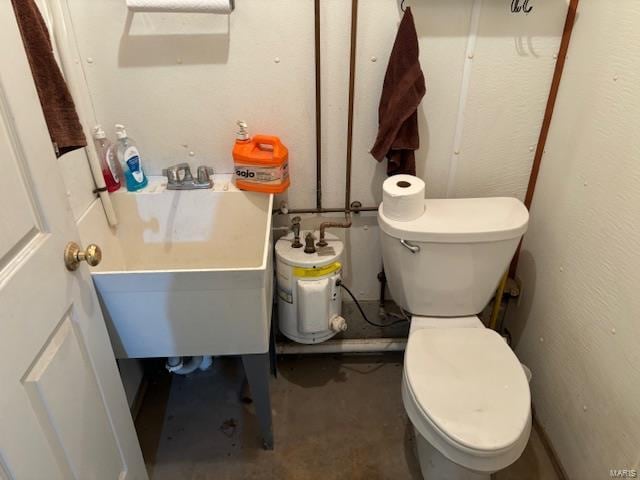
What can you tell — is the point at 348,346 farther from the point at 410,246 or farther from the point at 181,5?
the point at 181,5

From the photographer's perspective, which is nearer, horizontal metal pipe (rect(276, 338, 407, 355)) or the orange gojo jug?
the orange gojo jug

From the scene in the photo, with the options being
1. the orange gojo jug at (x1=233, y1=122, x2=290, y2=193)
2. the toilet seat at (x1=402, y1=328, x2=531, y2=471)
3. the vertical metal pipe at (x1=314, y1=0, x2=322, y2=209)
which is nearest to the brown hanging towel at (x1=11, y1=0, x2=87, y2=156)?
the orange gojo jug at (x1=233, y1=122, x2=290, y2=193)

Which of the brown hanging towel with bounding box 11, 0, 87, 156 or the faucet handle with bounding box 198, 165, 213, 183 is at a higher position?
the brown hanging towel with bounding box 11, 0, 87, 156

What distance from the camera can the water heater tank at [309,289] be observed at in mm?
1498

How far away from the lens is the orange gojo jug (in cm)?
138

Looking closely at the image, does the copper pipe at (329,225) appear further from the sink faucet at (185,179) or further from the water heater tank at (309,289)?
the sink faucet at (185,179)

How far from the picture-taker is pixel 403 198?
1.33m

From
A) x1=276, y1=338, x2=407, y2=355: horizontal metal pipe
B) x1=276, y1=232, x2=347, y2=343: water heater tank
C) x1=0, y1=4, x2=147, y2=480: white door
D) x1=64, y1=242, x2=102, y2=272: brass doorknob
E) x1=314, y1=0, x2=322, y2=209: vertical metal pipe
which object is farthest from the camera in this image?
x1=276, y1=338, x2=407, y2=355: horizontal metal pipe

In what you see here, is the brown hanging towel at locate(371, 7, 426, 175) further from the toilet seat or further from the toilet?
the toilet seat

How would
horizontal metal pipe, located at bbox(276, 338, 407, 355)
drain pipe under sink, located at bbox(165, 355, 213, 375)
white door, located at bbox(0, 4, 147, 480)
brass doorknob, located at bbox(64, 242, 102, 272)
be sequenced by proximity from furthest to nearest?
horizontal metal pipe, located at bbox(276, 338, 407, 355)
drain pipe under sink, located at bbox(165, 355, 213, 375)
brass doorknob, located at bbox(64, 242, 102, 272)
white door, located at bbox(0, 4, 147, 480)

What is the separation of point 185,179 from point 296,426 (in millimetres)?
942

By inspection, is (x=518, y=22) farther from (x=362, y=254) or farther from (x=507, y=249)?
(x=362, y=254)

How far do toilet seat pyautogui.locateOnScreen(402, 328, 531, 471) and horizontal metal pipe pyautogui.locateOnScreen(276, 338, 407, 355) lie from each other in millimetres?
424

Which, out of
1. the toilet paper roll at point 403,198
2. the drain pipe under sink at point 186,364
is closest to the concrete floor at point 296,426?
the drain pipe under sink at point 186,364
